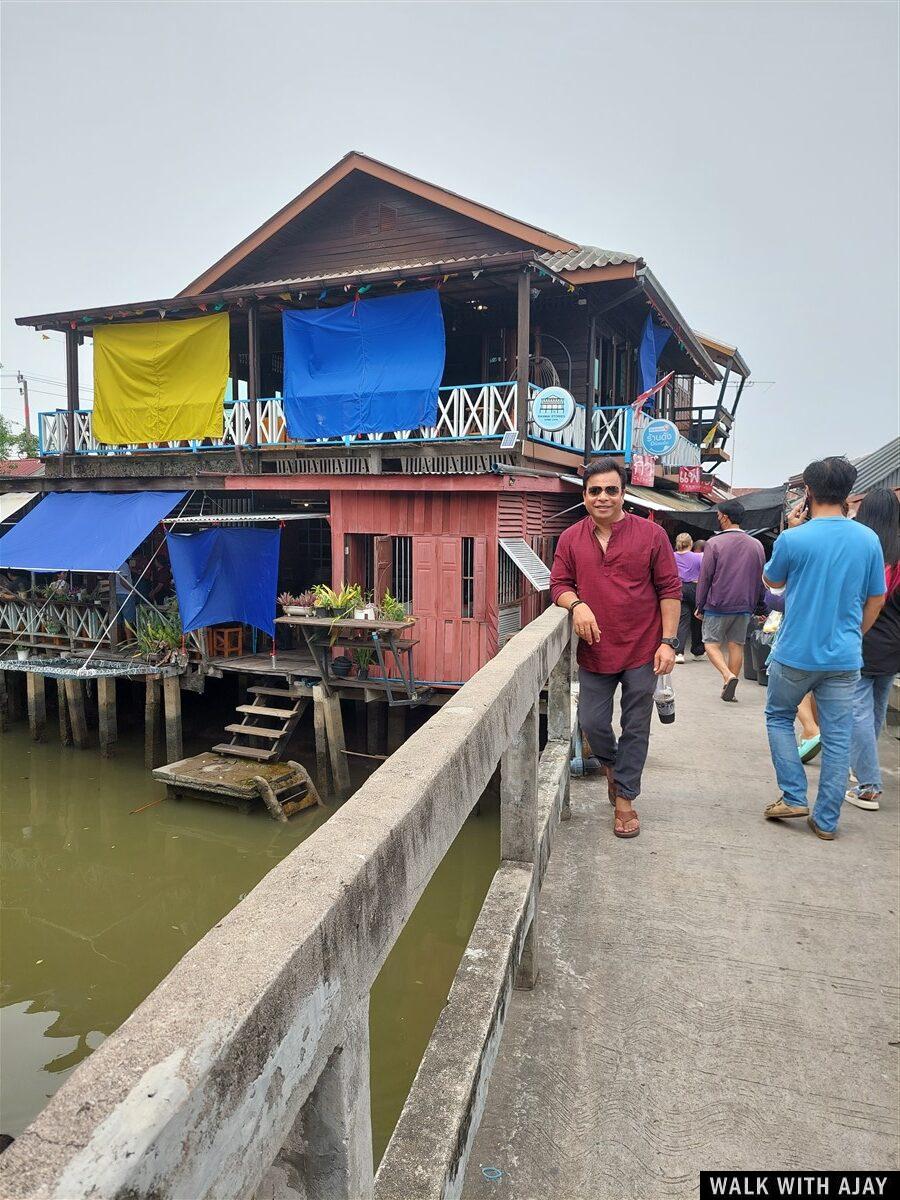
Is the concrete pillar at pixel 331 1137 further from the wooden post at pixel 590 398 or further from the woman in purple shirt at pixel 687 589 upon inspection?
the wooden post at pixel 590 398

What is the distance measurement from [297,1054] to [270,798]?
9825 millimetres

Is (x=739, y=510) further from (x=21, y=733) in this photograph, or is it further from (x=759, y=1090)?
(x=21, y=733)

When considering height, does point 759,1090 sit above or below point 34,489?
below

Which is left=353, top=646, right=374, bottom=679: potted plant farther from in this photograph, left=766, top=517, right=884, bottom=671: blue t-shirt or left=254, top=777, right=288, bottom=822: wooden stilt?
left=766, top=517, right=884, bottom=671: blue t-shirt

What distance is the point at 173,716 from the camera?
12.3 meters

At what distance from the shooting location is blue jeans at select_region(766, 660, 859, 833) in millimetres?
3613

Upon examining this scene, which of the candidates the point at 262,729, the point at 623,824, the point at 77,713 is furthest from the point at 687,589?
the point at 77,713

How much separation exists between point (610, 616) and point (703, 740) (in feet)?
7.99

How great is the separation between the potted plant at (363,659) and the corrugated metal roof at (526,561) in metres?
2.40

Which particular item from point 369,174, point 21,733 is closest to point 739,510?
point 369,174

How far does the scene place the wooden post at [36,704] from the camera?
535 inches

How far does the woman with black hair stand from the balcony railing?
7336mm

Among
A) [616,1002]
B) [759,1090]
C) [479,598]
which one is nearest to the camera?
[759,1090]

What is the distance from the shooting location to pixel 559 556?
3658 millimetres
